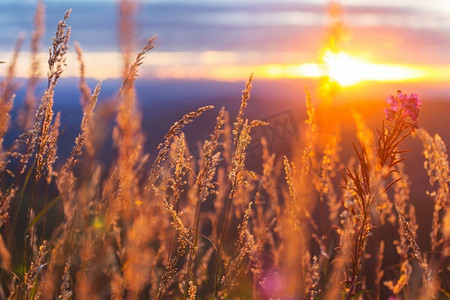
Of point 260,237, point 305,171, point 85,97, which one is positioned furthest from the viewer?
point 260,237

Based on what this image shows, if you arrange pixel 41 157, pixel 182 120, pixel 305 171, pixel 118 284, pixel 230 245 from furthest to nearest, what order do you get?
pixel 230 245 → pixel 305 171 → pixel 41 157 → pixel 182 120 → pixel 118 284

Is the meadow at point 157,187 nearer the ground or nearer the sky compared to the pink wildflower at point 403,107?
nearer the ground

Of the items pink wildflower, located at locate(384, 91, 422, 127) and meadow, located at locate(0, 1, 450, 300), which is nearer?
meadow, located at locate(0, 1, 450, 300)

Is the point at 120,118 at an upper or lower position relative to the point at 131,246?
upper

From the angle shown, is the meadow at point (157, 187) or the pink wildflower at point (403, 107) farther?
the pink wildflower at point (403, 107)

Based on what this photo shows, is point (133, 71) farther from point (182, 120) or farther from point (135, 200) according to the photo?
point (135, 200)

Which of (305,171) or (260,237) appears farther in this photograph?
(260,237)

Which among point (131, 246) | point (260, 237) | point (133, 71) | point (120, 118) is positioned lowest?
point (131, 246)

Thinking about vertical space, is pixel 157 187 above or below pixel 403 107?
below

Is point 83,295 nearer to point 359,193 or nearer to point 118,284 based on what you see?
point 118,284

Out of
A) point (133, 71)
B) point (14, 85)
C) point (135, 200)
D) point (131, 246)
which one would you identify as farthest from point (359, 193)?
point (14, 85)

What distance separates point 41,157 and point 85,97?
39cm

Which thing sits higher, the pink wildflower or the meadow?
the pink wildflower

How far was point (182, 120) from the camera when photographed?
73.4 inches
